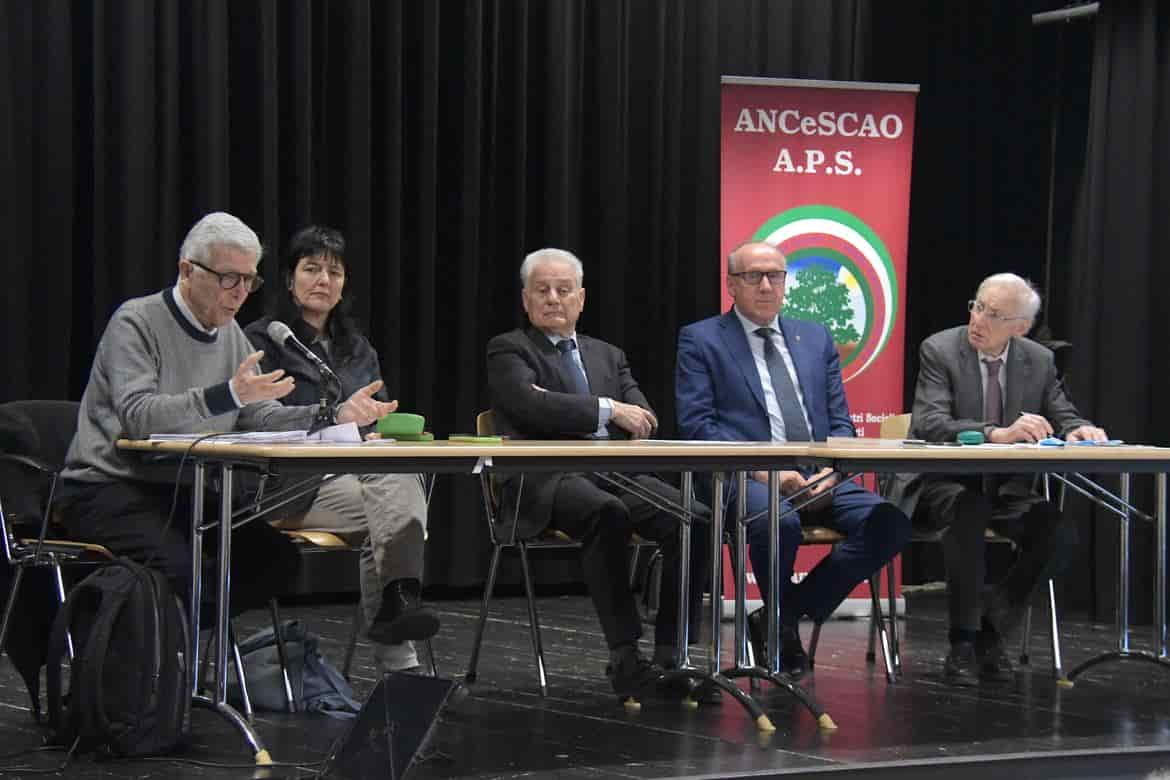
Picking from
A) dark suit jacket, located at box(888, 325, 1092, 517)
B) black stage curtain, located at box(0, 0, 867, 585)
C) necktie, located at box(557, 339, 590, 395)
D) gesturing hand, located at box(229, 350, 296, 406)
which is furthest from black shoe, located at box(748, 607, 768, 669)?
black stage curtain, located at box(0, 0, 867, 585)

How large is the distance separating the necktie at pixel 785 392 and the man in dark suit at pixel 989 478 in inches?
16.7

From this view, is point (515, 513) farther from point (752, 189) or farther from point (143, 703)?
point (752, 189)

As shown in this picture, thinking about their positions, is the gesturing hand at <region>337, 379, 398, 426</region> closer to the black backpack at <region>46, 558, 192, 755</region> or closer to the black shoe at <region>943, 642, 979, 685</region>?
the black backpack at <region>46, 558, 192, 755</region>

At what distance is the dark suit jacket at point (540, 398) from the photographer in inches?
163

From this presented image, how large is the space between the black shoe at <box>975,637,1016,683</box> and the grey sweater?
219 cm

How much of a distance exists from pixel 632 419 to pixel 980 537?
3.79 feet

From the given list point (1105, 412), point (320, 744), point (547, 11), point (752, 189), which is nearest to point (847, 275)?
point (752, 189)

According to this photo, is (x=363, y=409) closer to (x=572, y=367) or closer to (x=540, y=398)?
(x=540, y=398)

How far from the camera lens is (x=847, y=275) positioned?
5871mm

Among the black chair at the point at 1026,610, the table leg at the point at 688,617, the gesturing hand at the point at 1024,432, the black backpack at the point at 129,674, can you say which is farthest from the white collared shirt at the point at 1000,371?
the black backpack at the point at 129,674

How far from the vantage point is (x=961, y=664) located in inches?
177

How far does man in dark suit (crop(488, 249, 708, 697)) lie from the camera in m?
3.99

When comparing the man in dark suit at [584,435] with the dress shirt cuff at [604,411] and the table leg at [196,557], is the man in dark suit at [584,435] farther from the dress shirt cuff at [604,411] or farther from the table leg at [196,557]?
the table leg at [196,557]

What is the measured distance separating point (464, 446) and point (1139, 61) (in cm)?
404
